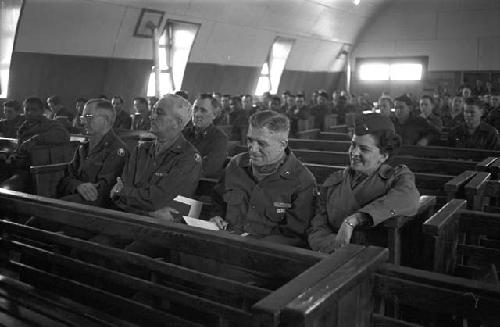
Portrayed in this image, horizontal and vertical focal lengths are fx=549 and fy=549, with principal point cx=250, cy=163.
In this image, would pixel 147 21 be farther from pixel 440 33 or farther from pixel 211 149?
pixel 440 33

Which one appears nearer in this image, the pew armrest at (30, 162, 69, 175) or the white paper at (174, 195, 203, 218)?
the white paper at (174, 195, 203, 218)

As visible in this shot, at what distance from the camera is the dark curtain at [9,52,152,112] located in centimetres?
867

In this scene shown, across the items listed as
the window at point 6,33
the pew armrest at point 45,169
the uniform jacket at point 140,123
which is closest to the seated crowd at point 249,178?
the pew armrest at point 45,169

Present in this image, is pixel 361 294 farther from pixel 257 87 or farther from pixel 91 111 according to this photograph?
pixel 257 87

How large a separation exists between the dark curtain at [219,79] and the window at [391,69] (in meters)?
5.04

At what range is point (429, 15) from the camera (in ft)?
54.3

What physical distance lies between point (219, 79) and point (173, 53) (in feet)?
4.48

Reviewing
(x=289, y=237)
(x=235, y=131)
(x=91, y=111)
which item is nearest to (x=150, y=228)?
(x=289, y=237)

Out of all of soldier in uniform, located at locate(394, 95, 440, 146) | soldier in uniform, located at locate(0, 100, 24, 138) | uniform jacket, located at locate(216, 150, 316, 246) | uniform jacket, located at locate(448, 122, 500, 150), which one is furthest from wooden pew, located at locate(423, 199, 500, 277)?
soldier in uniform, located at locate(0, 100, 24, 138)

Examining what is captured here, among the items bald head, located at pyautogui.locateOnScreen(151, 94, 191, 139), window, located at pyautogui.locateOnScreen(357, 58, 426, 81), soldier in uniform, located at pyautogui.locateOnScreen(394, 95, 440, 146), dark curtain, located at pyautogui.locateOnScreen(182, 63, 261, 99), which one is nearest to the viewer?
bald head, located at pyautogui.locateOnScreen(151, 94, 191, 139)

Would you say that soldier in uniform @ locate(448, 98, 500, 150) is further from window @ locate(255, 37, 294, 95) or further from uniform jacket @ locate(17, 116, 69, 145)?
window @ locate(255, 37, 294, 95)

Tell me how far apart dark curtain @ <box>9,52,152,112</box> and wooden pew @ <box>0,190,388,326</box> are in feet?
20.7

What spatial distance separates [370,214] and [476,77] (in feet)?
49.9

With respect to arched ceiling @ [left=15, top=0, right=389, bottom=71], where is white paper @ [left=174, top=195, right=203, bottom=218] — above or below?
below
